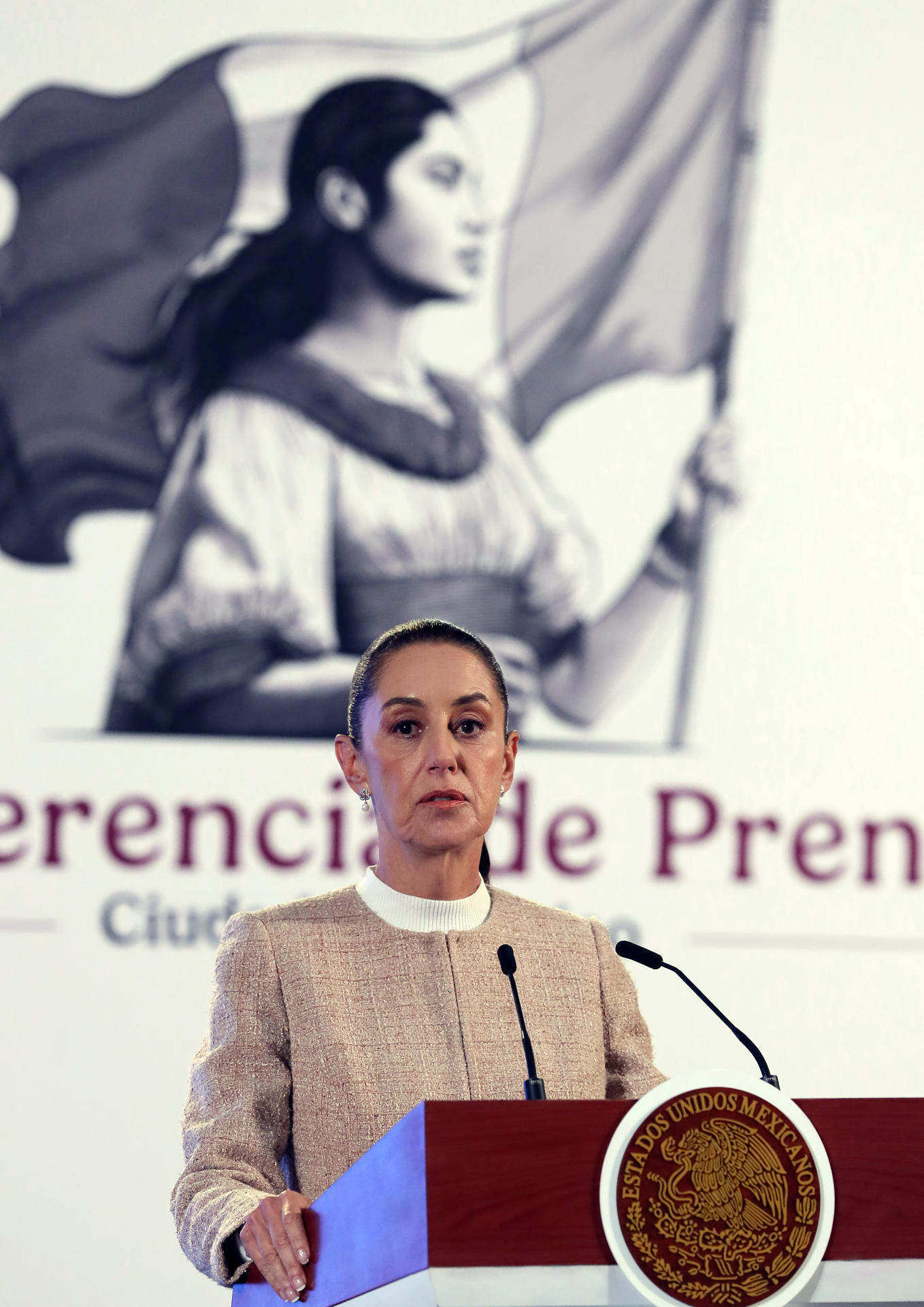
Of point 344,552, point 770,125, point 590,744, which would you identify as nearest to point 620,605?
point 590,744

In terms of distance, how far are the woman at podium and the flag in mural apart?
153 centimetres

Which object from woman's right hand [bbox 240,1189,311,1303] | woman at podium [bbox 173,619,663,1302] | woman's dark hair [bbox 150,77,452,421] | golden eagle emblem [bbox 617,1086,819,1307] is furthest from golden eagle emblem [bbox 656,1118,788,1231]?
woman's dark hair [bbox 150,77,452,421]

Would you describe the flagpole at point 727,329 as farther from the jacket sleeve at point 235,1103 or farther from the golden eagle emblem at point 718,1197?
the golden eagle emblem at point 718,1197

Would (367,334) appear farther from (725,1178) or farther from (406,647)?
(725,1178)

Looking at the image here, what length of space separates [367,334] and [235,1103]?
6.80 feet

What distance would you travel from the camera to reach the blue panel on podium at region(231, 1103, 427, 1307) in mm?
1271

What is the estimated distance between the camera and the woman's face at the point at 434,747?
7.01ft

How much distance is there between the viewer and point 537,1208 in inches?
50.6

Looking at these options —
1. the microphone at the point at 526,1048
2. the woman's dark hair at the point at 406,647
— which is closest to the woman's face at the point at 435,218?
the woman's dark hair at the point at 406,647

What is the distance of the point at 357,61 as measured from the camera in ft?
12.0

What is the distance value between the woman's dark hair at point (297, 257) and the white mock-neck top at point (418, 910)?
167cm

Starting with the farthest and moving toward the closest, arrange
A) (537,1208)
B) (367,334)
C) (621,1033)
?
(367,334)
(621,1033)
(537,1208)

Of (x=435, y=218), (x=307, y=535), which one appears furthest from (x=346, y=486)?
(x=435, y=218)

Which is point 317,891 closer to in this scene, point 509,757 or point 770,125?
point 509,757
